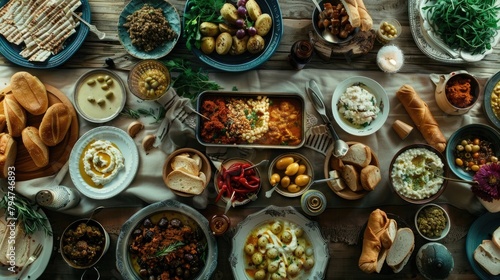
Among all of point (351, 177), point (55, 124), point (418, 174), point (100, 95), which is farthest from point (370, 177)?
point (55, 124)

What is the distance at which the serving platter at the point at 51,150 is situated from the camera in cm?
241

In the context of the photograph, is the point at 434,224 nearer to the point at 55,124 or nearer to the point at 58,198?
the point at 58,198

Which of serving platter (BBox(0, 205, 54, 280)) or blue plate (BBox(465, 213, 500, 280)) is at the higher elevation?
serving platter (BBox(0, 205, 54, 280))

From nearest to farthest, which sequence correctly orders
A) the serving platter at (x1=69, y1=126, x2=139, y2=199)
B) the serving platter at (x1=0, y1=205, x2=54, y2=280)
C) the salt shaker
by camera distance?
the salt shaker
the serving platter at (x1=0, y1=205, x2=54, y2=280)
the serving platter at (x1=69, y1=126, x2=139, y2=199)

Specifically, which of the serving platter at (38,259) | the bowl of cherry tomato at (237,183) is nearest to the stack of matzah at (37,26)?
the serving platter at (38,259)

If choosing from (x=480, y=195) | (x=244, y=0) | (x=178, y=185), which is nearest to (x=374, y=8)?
(x=244, y=0)

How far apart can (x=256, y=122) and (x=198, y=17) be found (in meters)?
0.71

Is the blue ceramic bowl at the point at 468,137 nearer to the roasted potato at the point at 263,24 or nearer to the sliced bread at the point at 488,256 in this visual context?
the sliced bread at the point at 488,256

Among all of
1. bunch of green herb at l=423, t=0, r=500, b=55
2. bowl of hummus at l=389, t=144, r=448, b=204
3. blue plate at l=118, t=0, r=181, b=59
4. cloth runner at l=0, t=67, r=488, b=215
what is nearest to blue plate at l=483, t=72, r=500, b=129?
cloth runner at l=0, t=67, r=488, b=215

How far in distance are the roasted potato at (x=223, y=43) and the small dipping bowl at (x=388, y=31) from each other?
3.12 ft

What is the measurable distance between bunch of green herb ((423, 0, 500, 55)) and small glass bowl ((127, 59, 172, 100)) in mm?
1685

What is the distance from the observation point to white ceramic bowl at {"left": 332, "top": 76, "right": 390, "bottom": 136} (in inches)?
97.0

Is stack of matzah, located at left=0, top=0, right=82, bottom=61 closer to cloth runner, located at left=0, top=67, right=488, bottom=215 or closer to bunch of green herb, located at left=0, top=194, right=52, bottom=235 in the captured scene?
cloth runner, located at left=0, top=67, right=488, bottom=215

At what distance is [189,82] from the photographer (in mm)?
2510
